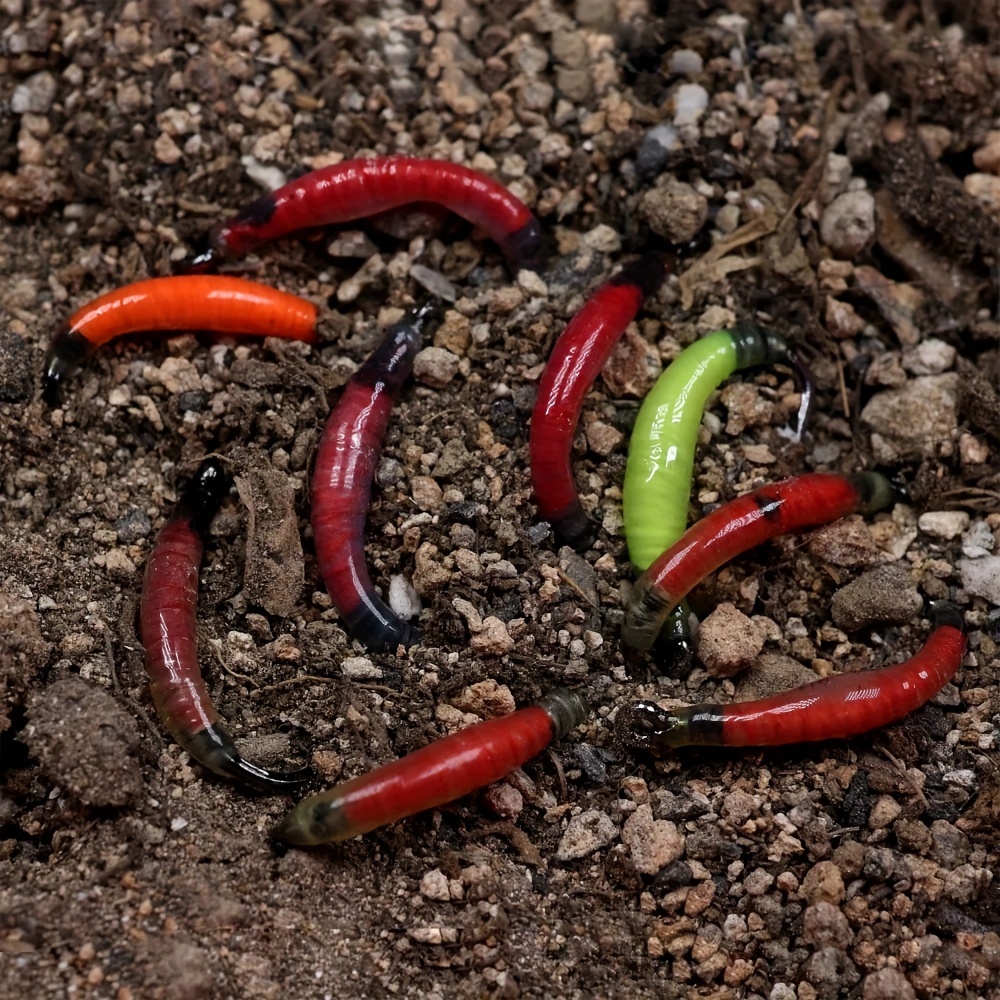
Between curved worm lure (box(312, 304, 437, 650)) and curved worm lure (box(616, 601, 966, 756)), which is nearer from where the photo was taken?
curved worm lure (box(616, 601, 966, 756))

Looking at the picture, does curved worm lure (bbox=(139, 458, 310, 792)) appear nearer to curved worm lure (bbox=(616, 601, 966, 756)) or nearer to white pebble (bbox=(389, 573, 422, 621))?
white pebble (bbox=(389, 573, 422, 621))

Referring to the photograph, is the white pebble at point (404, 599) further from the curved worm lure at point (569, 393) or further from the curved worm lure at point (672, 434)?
the curved worm lure at point (672, 434)

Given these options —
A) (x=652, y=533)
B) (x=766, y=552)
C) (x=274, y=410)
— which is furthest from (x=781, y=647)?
(x=274, y=410)

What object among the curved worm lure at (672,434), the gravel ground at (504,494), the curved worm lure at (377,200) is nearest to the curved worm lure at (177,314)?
the gravel ground at (504,494)

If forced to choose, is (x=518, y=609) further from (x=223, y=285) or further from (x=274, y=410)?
(x=223, y=285)

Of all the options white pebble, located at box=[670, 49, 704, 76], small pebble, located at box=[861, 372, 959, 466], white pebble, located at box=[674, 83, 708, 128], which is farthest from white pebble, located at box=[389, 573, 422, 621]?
white pebble, located at box=[670, 49, 704, 76]

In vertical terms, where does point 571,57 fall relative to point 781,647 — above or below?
above
